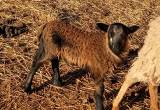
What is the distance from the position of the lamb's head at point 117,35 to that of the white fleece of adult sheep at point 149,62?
24 cm

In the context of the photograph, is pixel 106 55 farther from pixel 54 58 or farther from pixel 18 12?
pixel 18 12

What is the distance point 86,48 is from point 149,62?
0.84 metres

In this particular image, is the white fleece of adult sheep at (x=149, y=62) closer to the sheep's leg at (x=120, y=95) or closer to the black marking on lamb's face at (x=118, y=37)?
the sheep's leg at (x=120, y=95)

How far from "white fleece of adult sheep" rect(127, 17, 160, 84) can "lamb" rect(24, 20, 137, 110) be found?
0.23m

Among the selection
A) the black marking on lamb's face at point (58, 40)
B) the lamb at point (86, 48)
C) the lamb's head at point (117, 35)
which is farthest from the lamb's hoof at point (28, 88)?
the lamb's head at point (117, 35)

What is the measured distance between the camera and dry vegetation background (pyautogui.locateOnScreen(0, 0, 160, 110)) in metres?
5.47

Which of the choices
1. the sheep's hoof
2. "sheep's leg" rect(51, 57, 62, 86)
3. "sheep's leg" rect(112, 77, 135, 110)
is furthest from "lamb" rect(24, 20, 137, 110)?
the sheep's hoof

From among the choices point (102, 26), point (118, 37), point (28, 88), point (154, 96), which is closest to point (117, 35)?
point (118, 37)

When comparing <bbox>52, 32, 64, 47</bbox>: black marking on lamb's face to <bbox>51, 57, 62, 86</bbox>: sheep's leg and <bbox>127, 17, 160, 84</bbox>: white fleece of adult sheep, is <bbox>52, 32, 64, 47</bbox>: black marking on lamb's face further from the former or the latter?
<bbox>127, 17, 160, 84</bbox>: white fleece of adult sheep

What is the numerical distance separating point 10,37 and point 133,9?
2526mm

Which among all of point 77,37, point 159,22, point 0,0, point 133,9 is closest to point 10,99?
point 77,37

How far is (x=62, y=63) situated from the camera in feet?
20.4

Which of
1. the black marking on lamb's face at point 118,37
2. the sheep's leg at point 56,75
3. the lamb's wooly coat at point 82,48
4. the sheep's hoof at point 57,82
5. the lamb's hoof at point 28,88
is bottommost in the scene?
the lamb's hoof at point 28,88

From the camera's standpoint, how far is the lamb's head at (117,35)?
491cm
